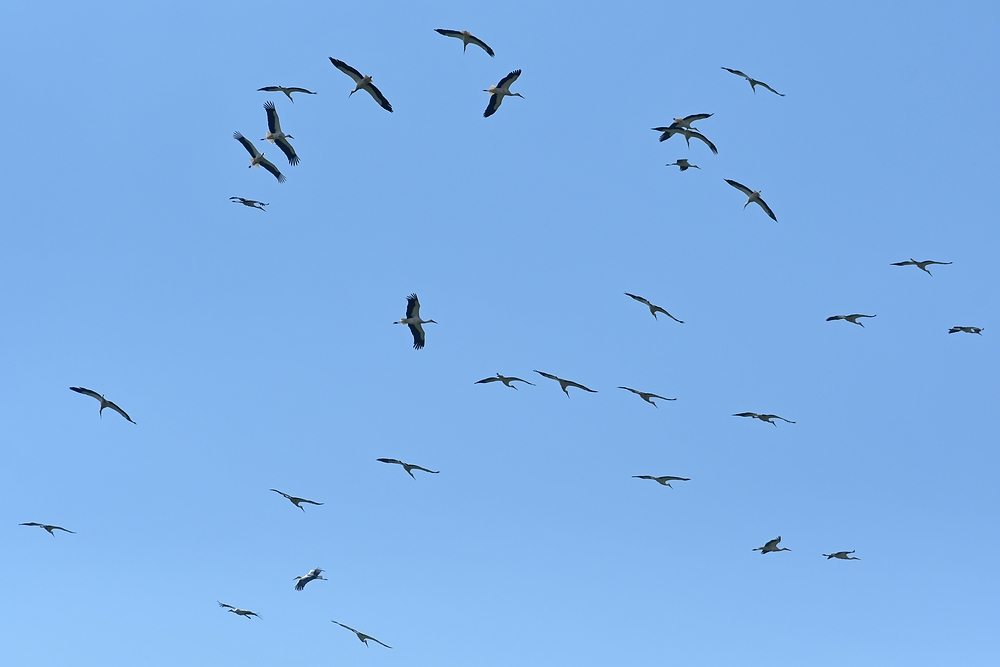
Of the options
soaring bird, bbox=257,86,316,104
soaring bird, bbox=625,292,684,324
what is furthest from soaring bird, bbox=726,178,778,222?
soaring bird, bbox=257,86,316,104

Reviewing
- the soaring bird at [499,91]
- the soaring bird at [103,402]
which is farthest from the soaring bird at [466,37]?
the soaring bird at [103,402]

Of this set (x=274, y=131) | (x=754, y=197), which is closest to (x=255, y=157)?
(x=274, y=131)

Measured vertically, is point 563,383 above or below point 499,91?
below

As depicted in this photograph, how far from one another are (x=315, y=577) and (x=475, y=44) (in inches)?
1392

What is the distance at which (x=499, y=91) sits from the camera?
69.6 m

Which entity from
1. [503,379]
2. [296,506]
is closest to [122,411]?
[296,506]

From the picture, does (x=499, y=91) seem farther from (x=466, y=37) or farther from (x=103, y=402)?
(x=103, y=402)

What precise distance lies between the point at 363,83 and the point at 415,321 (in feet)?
51.0

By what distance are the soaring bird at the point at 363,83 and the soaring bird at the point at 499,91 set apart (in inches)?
240

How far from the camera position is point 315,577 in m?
76.6

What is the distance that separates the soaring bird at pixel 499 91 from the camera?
69.3 meters

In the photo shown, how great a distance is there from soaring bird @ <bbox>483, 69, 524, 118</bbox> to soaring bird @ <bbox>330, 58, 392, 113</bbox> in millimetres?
6100

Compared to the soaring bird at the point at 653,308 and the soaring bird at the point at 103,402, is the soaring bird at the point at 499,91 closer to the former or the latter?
the soaring bird at the point at 653,308

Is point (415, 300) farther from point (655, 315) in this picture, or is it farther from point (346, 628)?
point (346, 628)
